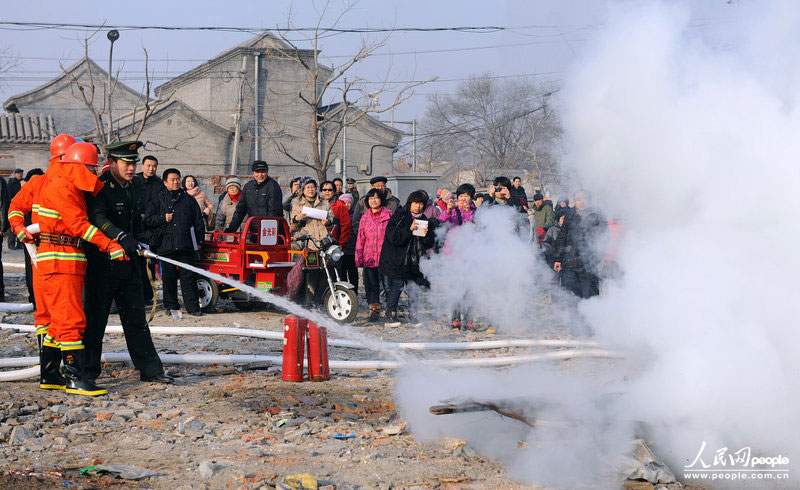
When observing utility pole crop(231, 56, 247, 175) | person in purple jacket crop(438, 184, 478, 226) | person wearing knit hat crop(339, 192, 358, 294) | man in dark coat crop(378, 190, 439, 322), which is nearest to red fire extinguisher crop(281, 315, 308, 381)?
man in dark coat crop(378, 190, 439, 322)

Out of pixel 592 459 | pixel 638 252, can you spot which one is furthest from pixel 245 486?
pixel 638 252

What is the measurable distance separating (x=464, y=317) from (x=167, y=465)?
6649mm

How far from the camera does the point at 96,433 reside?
6.30 meters

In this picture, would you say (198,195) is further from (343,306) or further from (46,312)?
(46,312)

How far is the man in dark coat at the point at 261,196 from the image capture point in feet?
43.2

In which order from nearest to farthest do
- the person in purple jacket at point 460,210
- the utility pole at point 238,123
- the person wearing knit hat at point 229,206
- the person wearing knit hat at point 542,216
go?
the person in purple jacket at point 460,210
the person wearing knit hat at point 229,206
the person wearing knit hat at point 542,216
the utility pole at point 238,123

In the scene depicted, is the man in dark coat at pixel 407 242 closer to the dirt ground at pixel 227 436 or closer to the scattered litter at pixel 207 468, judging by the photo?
the dirt ground at pixel 227 436

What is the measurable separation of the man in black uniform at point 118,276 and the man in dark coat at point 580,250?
218 inches

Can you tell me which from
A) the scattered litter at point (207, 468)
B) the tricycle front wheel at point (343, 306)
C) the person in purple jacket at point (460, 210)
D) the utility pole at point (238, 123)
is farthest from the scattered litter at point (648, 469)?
the utility pole at point (238, 123)

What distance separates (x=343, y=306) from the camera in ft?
39.4

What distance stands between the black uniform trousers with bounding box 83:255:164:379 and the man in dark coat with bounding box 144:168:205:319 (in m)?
4.18

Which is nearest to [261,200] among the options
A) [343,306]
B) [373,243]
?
[373,243]

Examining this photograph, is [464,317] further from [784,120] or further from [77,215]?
[784,120]

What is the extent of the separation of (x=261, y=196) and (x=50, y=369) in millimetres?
5975
